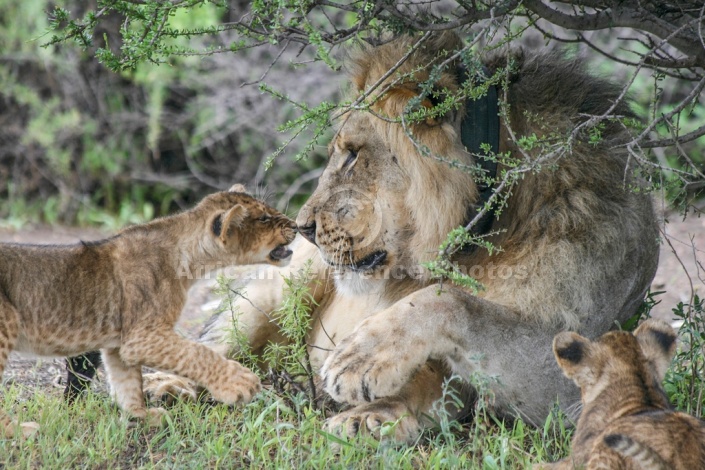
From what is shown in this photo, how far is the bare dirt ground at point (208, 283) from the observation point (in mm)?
4137

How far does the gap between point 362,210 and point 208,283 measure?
2881 millimetres

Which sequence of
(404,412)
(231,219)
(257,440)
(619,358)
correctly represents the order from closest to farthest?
1. (619,358)
2. (257,440)
3. (404,412)
4. (231,219)

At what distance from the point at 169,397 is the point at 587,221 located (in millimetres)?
1722

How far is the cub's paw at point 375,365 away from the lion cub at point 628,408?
511mm

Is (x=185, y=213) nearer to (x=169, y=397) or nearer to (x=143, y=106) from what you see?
(x=169, y=397)

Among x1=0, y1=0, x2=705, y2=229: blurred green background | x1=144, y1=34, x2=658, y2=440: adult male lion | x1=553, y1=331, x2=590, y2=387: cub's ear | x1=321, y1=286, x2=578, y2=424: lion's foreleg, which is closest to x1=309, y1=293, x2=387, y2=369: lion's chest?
x1=144, y1=34, x2=658, y2=440: adult male lion

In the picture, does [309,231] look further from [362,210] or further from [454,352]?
[454,352]

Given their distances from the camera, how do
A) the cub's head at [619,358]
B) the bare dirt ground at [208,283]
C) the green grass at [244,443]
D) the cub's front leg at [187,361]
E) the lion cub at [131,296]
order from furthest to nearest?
the bare dirt ground at [208,283] < the cub's front leg at [187,361] < the lion cub at [131,296] < the green grass at [244,443] < the cub's head at [619,358]

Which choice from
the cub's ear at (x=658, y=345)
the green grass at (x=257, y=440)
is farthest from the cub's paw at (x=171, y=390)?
the cub's ear at (x=658, y=345)

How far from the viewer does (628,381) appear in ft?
9.05

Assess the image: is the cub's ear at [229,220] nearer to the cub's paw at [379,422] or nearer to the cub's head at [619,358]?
the cub's paw at [379,422]

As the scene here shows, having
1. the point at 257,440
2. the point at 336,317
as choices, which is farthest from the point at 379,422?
the point at 336,317

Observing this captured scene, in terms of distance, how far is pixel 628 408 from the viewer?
2.70 m

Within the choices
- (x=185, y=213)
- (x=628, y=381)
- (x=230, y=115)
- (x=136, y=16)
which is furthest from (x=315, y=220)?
(x=230, y=115)
